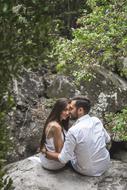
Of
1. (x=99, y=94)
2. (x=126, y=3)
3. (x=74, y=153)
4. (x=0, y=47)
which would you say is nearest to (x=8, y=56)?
(x=0, y=47)

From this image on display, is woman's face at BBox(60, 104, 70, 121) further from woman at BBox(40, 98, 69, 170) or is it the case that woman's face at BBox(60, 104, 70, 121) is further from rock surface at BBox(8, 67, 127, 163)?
rock surface at BBox(8, 67, 127, 163)

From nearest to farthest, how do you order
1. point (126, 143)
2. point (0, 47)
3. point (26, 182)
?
point (0, 47) → point (26, 182) → point (126, 143)

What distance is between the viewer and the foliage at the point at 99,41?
22.4 feet

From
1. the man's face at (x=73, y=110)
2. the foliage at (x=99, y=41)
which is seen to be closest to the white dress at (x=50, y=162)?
the man's face at (x=73, y=110)

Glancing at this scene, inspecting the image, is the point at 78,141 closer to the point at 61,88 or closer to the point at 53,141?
the point at 53,141

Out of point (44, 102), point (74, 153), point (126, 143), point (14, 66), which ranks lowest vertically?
point (126, 143)

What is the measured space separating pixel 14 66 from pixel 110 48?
3.73m

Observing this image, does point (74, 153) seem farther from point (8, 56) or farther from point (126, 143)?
point (126, 143)

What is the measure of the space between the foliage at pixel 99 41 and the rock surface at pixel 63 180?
159 cm

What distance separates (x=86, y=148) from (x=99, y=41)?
5.37 ft

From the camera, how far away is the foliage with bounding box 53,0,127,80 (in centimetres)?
684

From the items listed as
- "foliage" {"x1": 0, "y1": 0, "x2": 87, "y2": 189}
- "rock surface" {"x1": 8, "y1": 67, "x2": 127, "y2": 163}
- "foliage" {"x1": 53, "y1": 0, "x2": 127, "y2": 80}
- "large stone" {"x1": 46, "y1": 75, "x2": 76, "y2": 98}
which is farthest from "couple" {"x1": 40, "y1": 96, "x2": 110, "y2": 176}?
"large stone" {"x1": 46, "y1": 75, "x2": 76, "y2": 98}

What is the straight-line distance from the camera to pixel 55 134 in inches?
257

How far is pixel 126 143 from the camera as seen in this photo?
412 inches
